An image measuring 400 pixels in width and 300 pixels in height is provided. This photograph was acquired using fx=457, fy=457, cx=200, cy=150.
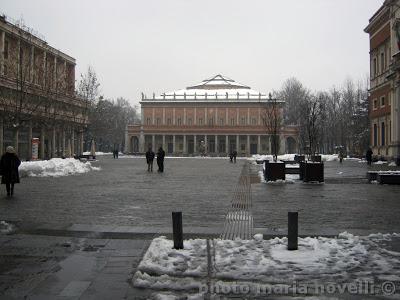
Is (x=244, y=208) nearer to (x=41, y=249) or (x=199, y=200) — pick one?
(x=199, y=200)

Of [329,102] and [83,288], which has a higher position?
[329,102]

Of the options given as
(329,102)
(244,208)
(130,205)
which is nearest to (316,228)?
(244,208)

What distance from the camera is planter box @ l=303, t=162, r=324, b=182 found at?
19781 mm

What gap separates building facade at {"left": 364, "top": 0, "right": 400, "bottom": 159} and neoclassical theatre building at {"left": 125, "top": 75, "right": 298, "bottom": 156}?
207 ft

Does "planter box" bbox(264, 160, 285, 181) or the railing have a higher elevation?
"planter box" bbox(264, 160, 285, 181)

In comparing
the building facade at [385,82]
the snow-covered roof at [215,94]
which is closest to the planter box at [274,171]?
the building facade at [385,82]

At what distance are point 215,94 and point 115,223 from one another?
372 ft

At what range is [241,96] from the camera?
12081cm

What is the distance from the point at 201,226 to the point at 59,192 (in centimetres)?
832

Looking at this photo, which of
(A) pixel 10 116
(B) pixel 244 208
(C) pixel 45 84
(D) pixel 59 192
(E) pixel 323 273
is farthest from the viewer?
(C) pixel 45 84

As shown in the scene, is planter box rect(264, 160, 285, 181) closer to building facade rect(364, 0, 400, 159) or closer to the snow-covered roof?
building facade rect(364, 0, 400, 159)

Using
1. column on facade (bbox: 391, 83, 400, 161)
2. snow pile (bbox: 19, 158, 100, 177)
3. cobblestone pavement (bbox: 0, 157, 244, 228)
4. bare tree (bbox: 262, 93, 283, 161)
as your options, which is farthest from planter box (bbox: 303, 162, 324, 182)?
column on facade (bbox: 391, 83, 400, 161)

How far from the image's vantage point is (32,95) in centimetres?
3797

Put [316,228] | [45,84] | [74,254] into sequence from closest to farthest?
[74,254] → [316,228] → [45,84]
